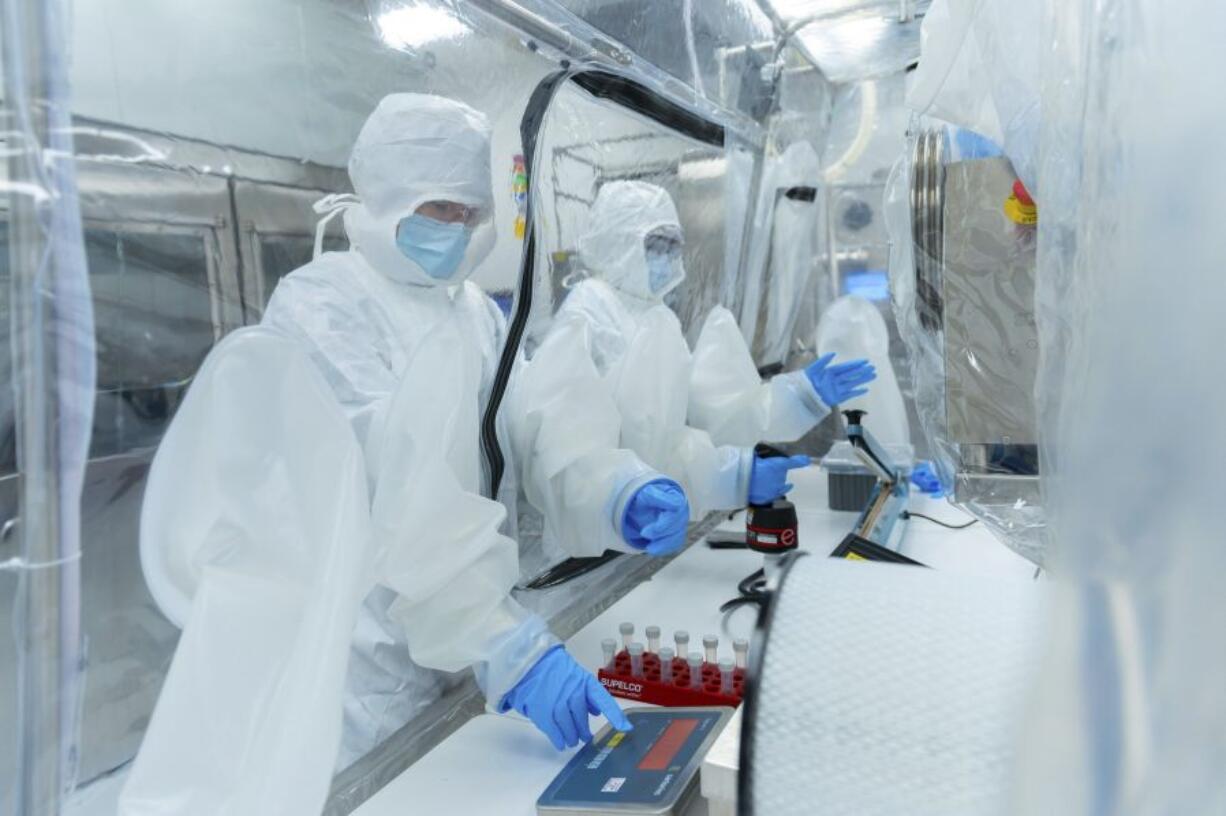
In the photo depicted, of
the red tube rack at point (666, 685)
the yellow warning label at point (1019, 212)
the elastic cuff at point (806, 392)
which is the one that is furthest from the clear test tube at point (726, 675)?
the elastic cuff at point (806, 392)

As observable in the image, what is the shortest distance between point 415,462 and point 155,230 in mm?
373

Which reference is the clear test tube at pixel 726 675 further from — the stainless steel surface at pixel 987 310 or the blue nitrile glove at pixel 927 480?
the blue nitrile glove at pixel 927 480

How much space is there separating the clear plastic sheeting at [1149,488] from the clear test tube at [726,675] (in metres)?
0.72

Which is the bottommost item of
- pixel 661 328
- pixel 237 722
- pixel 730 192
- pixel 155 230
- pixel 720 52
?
pixel 237 722

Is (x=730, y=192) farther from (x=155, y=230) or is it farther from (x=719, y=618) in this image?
(x=155, y=230)

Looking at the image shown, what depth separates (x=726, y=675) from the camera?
98 cm

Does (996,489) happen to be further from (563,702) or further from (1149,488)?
(1149,488)

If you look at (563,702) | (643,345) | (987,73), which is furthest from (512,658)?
(643,345)

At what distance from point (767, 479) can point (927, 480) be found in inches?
26.1

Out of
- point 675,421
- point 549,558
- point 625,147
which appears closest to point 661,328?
point 675,421

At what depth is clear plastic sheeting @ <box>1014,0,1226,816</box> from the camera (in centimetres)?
23

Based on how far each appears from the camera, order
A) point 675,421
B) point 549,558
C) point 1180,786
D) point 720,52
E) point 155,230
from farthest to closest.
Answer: point 720,52, point 675,421, point 549,558, point 155,230, point 1180,786

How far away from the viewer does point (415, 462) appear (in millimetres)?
872

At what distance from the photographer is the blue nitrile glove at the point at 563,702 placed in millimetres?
866
